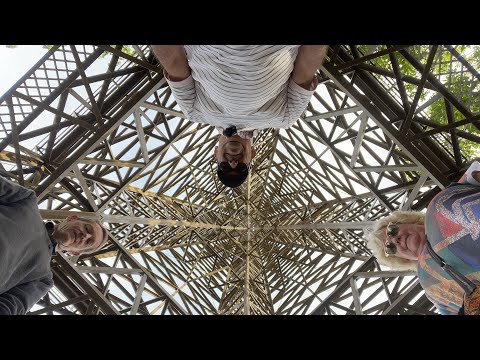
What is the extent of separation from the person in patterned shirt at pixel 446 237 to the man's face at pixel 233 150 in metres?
1.39

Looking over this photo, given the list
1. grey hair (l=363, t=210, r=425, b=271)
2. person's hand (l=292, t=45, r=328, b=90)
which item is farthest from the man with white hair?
grey hair (l=363, t=210, r=425, b=271)

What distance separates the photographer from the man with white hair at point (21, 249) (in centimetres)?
247

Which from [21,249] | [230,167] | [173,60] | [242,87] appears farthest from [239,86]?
[21,249]

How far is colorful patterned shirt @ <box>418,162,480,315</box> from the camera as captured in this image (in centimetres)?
239

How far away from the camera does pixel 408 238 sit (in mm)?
3143

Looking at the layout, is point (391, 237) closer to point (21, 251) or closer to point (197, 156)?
point (21, 251)

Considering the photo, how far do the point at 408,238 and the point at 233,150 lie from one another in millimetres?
1601

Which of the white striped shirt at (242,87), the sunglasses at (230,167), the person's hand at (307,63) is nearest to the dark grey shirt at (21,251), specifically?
the white striped shirt at (242,87)

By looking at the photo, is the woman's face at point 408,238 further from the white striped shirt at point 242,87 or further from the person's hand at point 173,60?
the person's hand at point 173,60

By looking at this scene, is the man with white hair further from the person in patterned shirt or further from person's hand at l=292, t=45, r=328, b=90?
the person in patterned shirt
